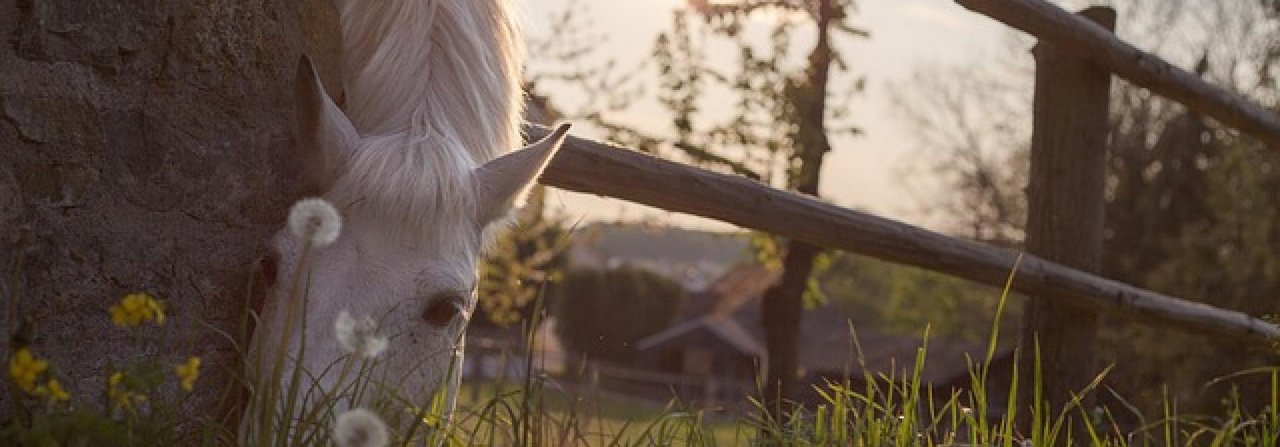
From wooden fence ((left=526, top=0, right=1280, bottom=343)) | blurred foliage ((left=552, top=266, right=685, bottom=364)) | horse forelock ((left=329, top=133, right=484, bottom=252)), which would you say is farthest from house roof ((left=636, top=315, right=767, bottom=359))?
horse forelock ((left=329, top=133, right=484, bottom=252))

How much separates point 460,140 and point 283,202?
364 millimetres

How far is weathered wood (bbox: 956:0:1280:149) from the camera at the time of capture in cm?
482

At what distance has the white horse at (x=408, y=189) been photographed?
2.64 metres

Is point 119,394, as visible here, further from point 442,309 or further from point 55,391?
point 442,309

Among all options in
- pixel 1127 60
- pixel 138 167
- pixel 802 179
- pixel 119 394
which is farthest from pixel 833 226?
pixel 802 179

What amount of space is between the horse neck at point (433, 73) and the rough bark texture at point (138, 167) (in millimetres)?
245

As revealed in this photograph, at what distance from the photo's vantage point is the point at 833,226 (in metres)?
4.39

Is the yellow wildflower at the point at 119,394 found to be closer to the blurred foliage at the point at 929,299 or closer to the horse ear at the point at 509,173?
the horse ear at the point at 509,173

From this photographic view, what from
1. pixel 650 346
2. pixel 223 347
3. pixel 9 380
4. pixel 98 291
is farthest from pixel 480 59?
pixel 650 346

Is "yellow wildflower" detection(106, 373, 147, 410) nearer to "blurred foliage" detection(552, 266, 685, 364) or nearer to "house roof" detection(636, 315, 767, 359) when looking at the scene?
"blurred foliage" detection(552, 266, 685, 364)

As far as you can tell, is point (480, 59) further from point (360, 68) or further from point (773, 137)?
point (773, 137)

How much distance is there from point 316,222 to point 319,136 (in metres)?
0.76

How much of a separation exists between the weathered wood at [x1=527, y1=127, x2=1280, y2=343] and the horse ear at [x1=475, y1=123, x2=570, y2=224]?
2.23 feet

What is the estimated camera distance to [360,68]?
3.38 m
